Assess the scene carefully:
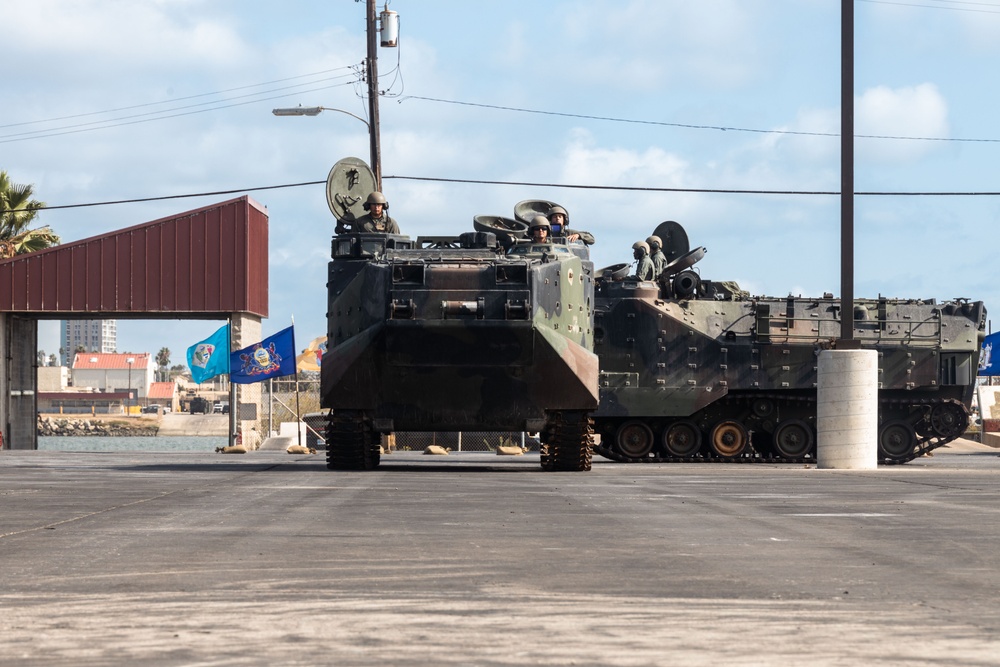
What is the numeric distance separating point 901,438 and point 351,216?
574 inches

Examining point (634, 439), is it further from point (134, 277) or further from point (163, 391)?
point (163, 391)

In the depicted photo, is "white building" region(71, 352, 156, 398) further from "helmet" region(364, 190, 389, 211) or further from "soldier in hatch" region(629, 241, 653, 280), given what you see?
"helmet" region(364, 190, 389, 211)

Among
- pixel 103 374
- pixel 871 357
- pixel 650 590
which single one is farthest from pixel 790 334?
pixel 103 374

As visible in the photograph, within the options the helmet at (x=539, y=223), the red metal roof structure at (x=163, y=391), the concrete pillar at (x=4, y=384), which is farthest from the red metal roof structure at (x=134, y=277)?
the red metal roof structure at (x=163, y=391)

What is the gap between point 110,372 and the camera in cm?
18038

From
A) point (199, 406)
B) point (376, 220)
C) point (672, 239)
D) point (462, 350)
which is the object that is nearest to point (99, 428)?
point (199, 406)

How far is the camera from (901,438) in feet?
108

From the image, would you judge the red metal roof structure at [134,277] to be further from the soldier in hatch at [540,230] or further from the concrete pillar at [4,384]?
the soldier in hatch at [540,230]

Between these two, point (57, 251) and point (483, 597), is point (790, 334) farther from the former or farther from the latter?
point (483, 597)

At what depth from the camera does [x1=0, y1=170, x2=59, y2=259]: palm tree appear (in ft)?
173

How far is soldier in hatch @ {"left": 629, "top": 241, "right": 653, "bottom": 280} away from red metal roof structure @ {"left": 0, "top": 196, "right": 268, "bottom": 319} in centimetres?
1575

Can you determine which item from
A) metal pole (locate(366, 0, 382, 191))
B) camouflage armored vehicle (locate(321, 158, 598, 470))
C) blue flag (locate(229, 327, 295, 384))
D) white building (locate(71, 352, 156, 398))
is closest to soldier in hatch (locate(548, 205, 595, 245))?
camouflage armored vehicle (locate(321, 158, 598, 470))

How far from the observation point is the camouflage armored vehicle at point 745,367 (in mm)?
32000

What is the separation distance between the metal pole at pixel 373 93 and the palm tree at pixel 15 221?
55.9 ft
